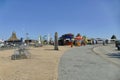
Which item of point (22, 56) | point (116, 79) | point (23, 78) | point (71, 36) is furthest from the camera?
point (71, 36)

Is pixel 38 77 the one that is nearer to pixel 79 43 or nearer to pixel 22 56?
pixel 22 56

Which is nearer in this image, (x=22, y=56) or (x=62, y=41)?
(x=22, y=56)

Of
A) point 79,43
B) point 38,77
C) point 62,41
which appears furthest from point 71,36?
point 38,77

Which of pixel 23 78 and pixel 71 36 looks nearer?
pixel 23 78

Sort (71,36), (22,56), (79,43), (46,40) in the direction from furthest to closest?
(46,40) < (71,36) < (79,43) < (22,56)

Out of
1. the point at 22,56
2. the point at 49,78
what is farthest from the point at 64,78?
the point at 22,56

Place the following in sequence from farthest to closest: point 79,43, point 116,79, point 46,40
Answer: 1. point 46,40
2. point 79,43
3. point 116,79

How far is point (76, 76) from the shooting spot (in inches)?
633

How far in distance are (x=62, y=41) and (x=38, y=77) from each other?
8131 cm

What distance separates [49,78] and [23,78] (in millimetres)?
1291

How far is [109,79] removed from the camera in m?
14.9

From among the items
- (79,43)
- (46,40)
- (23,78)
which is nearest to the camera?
(23,78)

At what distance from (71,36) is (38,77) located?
3091 inches

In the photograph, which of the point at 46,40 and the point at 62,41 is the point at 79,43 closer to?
the point at 62,41
